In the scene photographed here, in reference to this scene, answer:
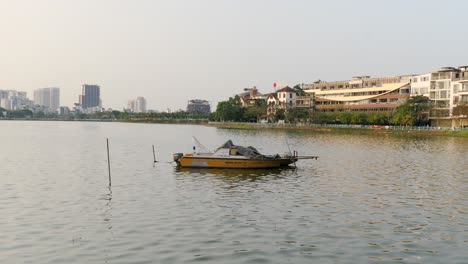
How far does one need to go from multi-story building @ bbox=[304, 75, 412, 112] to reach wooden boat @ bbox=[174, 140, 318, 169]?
11125 cm

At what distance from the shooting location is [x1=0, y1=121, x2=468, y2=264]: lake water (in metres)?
17.3

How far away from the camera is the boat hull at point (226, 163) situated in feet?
137

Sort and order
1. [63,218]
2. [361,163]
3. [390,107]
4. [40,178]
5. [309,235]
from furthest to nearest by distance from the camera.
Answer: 1. [390,107]
2. [361,163]
3. [40,178]
4. [63,218]
5. [309,235]

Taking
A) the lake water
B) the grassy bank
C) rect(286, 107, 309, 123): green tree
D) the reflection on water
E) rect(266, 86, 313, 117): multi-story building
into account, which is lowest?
the lake water

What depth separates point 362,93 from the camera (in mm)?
167750

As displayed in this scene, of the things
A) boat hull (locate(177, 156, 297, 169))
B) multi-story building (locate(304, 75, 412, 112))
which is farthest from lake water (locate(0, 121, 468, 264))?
multi-story building (locate(304, 75, 412, 112))

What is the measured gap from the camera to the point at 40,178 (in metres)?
36.4

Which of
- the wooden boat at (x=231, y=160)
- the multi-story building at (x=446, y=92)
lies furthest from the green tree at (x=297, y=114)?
the wooden boat at (x=231, y=160)

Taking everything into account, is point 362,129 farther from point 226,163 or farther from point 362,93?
point 226,163

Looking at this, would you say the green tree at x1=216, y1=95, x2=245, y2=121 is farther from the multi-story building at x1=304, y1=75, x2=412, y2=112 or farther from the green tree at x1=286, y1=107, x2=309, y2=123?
the green tree at x1=286, y1=107, x2=309, y2=123

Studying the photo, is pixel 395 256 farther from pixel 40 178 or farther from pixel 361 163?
pixel 361 163

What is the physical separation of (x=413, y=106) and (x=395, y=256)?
366ft

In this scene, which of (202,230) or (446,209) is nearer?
(202,230)

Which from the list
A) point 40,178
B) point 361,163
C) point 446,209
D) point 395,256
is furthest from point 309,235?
point 361,163
